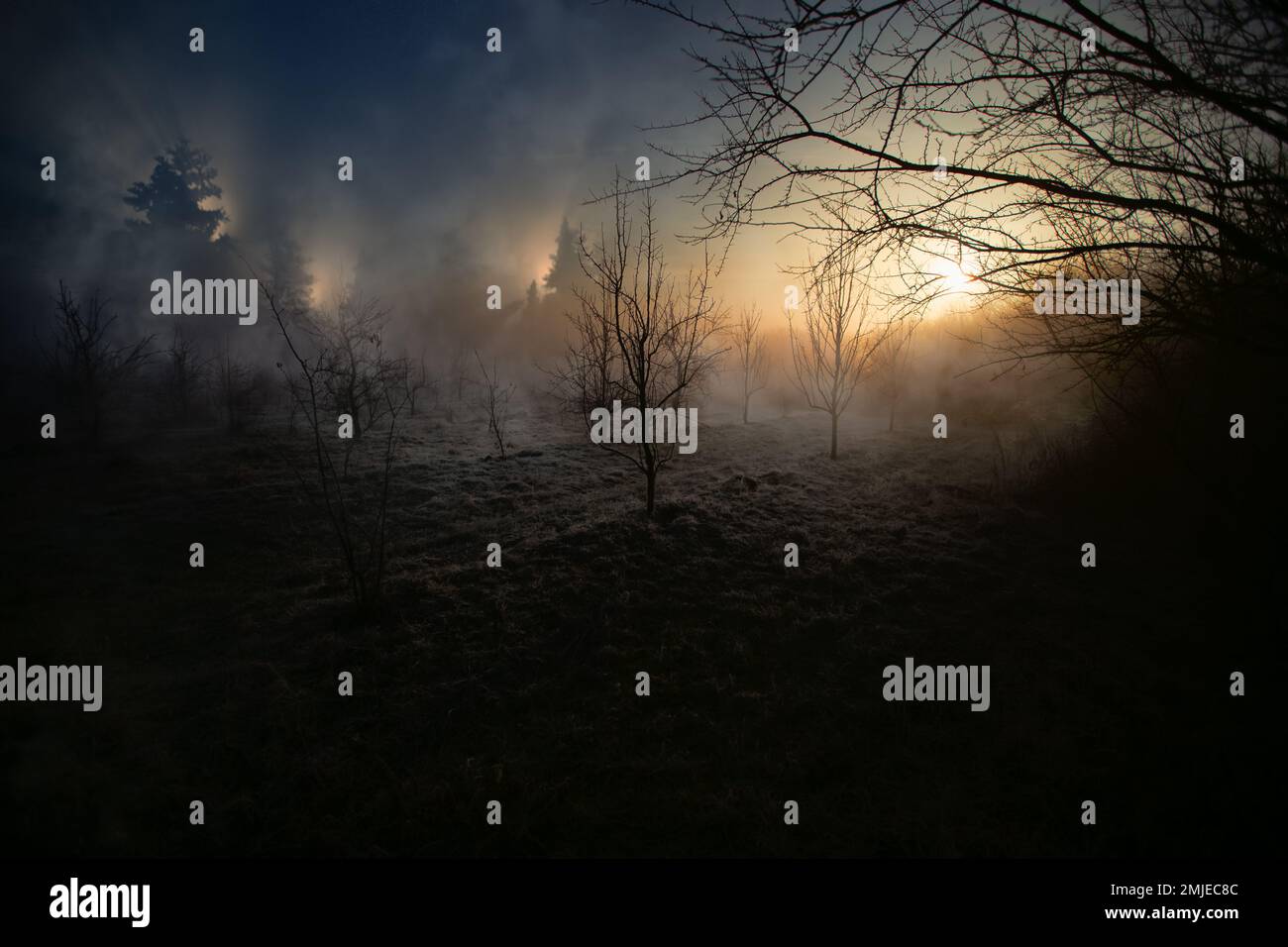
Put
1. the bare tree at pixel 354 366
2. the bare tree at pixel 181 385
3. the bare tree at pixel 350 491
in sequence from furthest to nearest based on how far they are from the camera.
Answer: the bare tree at pixel 181 385 → the bare tree at pixel 354 366 → the bare tree at pixel 350 491

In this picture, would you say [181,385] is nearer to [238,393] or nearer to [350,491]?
[238,393]

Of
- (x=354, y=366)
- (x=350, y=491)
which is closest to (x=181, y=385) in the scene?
(x=354, y=366)

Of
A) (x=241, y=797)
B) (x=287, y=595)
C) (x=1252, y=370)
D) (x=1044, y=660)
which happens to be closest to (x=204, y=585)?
(x=287, y=595)

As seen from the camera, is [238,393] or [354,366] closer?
[354,366]

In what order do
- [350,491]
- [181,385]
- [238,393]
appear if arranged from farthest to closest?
1. [181,385]
2. [238,393]
3. [350,491]

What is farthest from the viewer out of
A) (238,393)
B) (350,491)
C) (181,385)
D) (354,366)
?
(181,385)

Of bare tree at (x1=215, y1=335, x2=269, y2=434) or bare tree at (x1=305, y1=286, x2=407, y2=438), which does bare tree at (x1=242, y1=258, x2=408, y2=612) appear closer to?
bare tree at (x1=305, y1=286, x2=407, y2=438)

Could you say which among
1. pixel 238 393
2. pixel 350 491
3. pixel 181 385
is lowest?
pixel 350 491

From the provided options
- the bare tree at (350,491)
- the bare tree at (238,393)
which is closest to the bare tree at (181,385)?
the bare tree at (238,393)

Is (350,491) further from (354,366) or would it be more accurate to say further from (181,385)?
(181,385)

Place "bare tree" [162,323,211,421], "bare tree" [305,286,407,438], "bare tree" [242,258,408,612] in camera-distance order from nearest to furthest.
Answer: "bare tree" [242,258,408,612], "bare tree" [305,286,407,438], "bare tree" [162,323,211,421]

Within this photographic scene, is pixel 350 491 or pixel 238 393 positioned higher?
pixel 238 393

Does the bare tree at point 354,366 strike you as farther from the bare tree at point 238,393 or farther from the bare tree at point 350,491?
the bare tree at point 238,393

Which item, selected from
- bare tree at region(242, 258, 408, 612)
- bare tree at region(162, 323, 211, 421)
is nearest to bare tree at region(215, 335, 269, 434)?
bare tree at region(162, 323, 211, 421)
